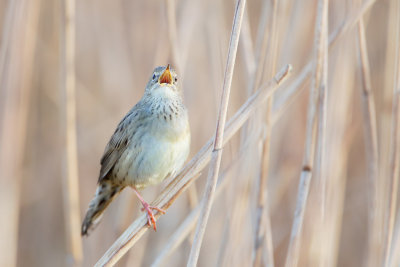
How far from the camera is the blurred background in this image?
2.38 meters

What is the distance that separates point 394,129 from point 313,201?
1.54 feet

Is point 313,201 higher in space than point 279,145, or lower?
lower

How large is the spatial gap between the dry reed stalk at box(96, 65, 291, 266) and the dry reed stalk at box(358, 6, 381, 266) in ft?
1.58

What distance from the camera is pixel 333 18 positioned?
2.70 m

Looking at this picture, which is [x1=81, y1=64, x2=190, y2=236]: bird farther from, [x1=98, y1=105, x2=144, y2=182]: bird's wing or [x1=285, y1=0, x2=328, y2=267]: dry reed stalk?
[x1=285, y1=0, x2=328, y2=267]: dry reed stalk

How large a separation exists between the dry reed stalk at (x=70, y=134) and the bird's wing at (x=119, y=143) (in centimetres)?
16

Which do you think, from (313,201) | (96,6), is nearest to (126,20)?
(96,6)

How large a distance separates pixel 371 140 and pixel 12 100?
1.83m

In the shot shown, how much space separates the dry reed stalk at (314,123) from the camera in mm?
2055

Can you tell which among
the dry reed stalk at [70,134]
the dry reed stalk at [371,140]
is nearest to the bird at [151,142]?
the dry reed stalk at [70,134]

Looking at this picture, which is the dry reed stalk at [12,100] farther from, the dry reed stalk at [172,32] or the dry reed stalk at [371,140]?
the dry reed stalk at [371,140]

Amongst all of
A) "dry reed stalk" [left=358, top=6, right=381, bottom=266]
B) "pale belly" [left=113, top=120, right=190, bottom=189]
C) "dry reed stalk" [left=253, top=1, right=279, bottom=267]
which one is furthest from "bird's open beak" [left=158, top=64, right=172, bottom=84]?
"dry reed stalk" [left=358, top=6, right=381, bottom=266]

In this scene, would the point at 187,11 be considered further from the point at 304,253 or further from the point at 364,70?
the point at 304,253

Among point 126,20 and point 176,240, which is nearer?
point 176,240
